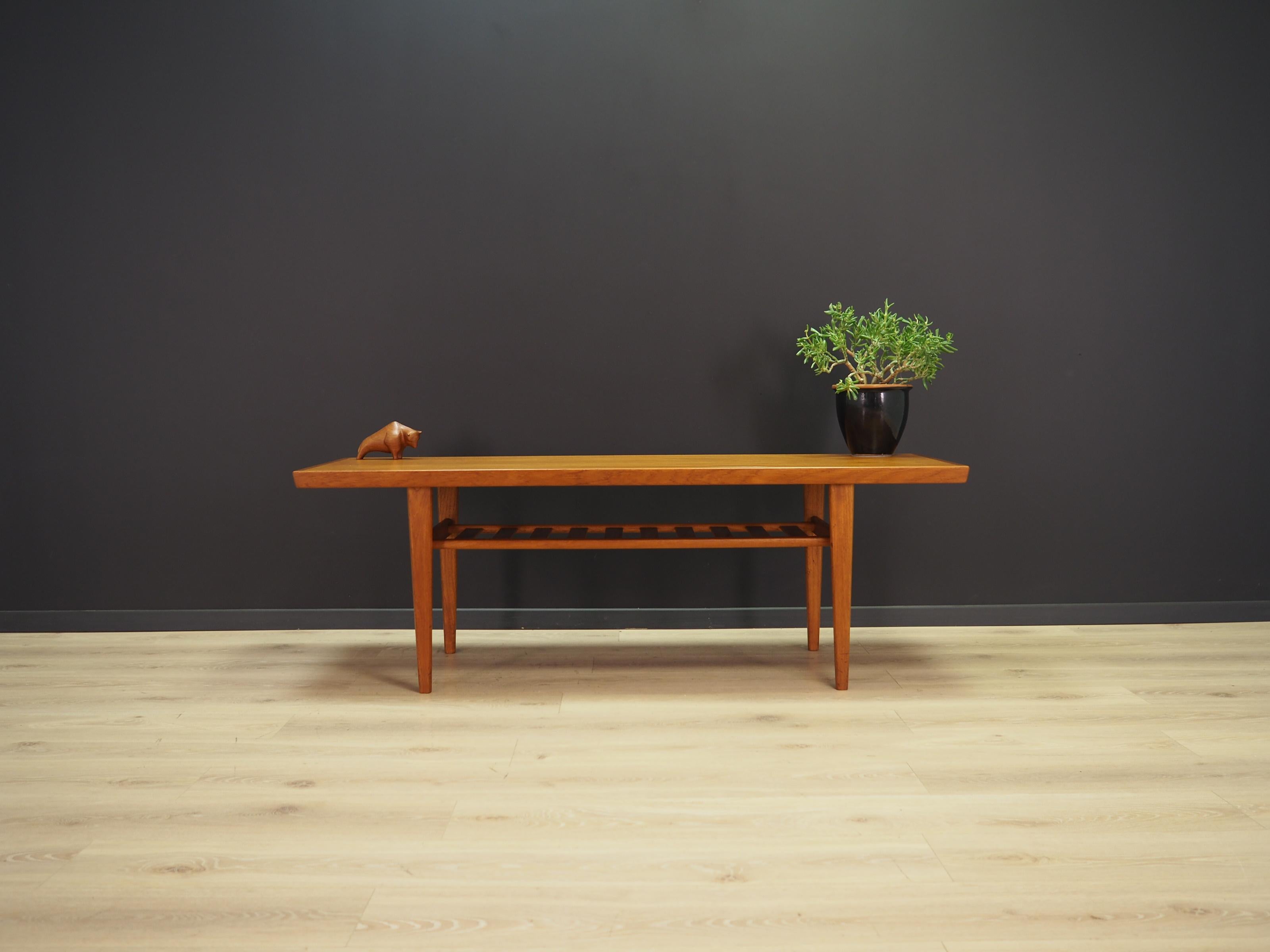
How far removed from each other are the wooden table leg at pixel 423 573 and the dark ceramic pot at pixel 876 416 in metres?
1.37

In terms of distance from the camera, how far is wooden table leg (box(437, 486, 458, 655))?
2.81m

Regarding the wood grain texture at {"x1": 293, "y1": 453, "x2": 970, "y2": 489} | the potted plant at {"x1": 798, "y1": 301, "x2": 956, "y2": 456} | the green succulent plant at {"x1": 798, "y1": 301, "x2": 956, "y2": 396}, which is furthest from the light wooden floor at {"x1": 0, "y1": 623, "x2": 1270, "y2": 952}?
the green succulent plant at {"x1": 798, "y1": 301, "x2": 956, "y2": 396}

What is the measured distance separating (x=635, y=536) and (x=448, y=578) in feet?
2.29

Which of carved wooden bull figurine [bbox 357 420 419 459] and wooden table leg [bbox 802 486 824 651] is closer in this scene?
carved wooden bull figurine [bbox 357 420 419 459]

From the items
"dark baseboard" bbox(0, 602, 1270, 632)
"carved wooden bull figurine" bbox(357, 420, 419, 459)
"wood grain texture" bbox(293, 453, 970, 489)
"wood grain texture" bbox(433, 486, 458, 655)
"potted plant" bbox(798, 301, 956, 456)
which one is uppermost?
"potted plant" bbox(798, 301, 956, 456)

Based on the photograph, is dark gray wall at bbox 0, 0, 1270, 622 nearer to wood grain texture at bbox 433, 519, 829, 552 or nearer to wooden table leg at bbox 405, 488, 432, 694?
wood grain texture at bbox 433, 519, 829, 552

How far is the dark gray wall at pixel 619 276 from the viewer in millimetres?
3037

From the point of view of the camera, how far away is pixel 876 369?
9.24ft

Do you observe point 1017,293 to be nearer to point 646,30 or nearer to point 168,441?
point 646,30

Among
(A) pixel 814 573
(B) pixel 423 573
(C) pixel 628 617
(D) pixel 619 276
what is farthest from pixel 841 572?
(D) pixel 619 276

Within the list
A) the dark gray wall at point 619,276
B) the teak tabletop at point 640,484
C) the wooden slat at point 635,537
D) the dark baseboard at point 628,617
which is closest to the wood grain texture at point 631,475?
the teak tabletop at point 640,484

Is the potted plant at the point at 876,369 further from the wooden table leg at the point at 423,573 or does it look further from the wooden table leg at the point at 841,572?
the wooden table leg at the point at 423,573

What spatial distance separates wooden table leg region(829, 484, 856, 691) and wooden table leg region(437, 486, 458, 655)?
1259 mm

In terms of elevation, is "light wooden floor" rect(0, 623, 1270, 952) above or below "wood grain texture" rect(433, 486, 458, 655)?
below
